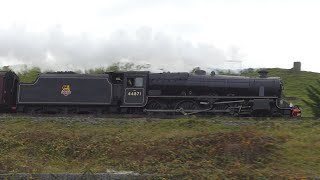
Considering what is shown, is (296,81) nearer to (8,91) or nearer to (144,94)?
(144,94)

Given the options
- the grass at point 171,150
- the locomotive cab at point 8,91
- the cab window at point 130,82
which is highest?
the cab window at point 130,82

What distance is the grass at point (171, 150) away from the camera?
1078 centimetres

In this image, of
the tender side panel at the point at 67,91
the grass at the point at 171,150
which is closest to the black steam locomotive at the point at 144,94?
the tender side panel at the point at 67,91

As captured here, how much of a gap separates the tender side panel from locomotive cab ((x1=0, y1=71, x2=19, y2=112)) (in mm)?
694

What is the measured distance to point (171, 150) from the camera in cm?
1199

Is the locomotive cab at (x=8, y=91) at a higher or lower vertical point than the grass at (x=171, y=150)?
higher

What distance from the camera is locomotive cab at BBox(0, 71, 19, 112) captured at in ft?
69.1

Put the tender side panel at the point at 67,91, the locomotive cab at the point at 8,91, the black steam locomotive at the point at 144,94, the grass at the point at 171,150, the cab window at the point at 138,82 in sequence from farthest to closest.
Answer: the locomotive cab at the point at 8,91 < the tender side panel at the point at 67,91 < the cab window at the point at 138,82 < the black steam locomotive at the point at 144,94 < the grass at the point at 171,150

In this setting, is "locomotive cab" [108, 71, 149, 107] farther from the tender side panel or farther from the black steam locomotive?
the tender side panel

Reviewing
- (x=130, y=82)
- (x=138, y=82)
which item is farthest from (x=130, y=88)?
(x=138, y=82)

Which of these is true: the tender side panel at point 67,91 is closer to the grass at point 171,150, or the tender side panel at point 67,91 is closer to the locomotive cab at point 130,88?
the locomotive cab at point 130,88

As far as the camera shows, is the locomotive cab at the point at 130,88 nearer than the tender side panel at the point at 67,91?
Yes

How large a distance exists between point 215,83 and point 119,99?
4.61m

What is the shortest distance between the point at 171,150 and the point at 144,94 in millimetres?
8435
